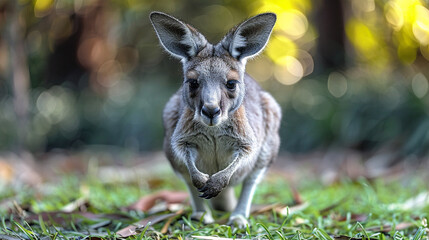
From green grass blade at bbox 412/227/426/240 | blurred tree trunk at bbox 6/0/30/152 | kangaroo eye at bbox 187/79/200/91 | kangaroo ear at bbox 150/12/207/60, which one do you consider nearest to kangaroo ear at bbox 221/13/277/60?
kangaroo ear at bbox 150/12/207/60

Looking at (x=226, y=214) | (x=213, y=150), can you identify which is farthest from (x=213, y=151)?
(x=226, y=214)

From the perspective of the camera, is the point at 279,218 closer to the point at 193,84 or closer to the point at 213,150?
the point at 213,150

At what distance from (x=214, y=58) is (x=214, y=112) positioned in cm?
44

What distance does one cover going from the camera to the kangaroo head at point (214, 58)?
2975 mm

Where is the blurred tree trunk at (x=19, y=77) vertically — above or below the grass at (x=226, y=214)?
above

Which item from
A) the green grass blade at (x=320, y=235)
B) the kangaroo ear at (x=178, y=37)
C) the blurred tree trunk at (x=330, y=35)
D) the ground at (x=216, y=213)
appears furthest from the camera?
the blurred tree trunk at (x=330, y=35)

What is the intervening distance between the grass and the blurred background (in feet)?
6.12

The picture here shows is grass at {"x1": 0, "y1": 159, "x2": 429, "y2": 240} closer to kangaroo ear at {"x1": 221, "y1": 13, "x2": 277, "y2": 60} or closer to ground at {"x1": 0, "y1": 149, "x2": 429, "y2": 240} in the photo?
ground at {"x1": 0, "y1": 149, "x2": 429, "y2": 240}

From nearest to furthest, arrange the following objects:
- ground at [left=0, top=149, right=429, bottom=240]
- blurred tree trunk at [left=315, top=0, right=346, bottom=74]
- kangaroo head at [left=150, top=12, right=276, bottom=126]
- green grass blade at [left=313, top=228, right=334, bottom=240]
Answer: green grass blade at [left=313, top=228, right=334, bottom=240] < kangaroo head at [left=150, top=12, right=276, bottom=126] < ground at [left=0, top=149, right=429, bottom=240] < blurred tree trunk at [left=315, top=0, right=346, bottom=74]

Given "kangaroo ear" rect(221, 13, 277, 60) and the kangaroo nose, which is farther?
"kangaroo ear" rect(221, 13, 277, 60)

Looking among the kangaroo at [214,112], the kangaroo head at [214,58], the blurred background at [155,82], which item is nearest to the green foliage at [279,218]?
the kangaroo at [214,112]

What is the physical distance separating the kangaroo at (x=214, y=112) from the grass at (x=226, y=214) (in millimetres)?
244

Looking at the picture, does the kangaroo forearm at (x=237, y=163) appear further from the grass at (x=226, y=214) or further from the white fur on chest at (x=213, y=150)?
the grass at (x=226, y=214)

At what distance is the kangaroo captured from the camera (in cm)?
300
